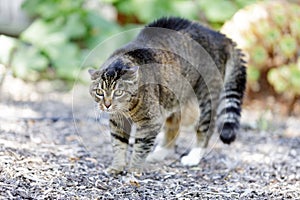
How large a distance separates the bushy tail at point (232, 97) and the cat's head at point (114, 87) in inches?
41.6

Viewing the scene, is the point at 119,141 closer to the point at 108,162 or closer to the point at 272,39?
the point at 108,162

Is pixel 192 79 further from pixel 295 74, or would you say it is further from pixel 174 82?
pixel 295 74

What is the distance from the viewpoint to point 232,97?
4324 millimetres

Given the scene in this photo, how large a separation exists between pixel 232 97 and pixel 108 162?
117 centimetres

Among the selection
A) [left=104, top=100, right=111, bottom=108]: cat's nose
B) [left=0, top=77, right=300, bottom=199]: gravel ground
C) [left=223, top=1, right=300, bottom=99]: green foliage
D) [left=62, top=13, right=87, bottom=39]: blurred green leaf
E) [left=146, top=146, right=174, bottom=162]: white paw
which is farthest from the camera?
[left=62, top=13, right=87, bottom=39]: blurred green leaf

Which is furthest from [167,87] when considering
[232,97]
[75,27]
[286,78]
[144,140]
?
[75,27]

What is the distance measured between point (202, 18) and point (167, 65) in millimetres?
3379

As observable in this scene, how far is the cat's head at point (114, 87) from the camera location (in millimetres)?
3426

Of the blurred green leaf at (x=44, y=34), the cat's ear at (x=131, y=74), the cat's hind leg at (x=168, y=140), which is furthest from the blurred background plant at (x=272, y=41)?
the cat's ear at (x=131, y=74)

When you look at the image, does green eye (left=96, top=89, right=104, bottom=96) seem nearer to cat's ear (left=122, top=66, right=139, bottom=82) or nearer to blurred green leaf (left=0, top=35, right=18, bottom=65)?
cat's ear (left=122, top=66, right=139, bottom=82)

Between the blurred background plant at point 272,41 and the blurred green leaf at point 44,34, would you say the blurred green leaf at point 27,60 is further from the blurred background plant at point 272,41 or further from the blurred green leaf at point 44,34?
the blurred background plant at point 272,41

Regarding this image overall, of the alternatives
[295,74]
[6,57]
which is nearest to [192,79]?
[295,74]

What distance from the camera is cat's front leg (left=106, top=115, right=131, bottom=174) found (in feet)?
12.2

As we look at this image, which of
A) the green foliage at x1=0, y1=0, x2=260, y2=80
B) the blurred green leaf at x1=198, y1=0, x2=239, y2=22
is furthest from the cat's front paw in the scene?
the blurred green leaf at x1=198, y1=0, x2=239, y2=22
